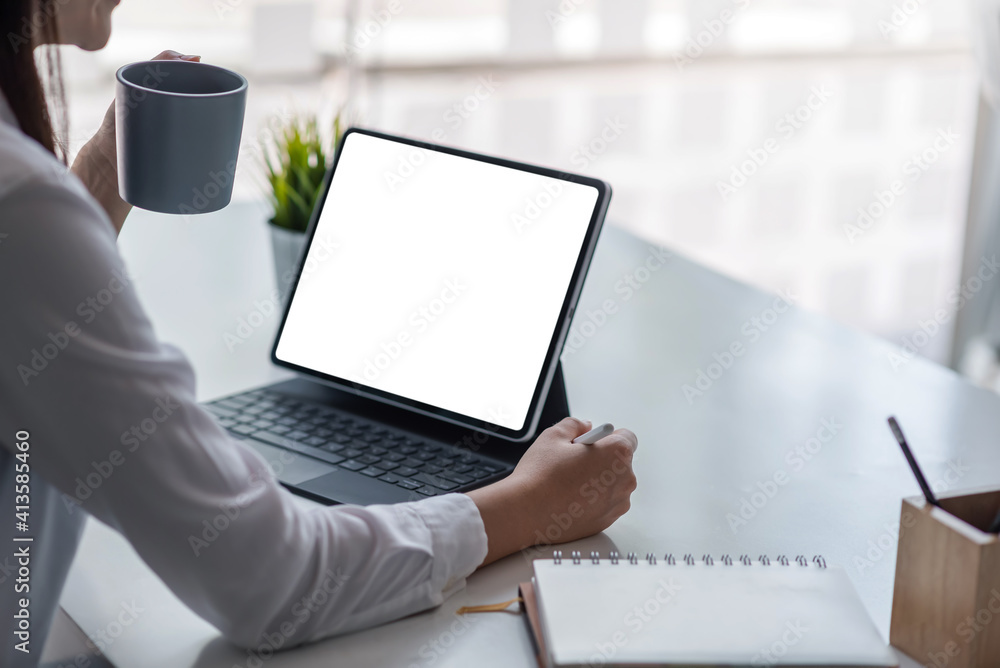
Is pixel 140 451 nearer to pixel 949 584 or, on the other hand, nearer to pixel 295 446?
pixel 295 446

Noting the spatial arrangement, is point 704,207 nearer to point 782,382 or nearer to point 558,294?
A: point 782,382

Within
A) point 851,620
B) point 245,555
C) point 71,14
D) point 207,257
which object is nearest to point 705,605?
point 851,620

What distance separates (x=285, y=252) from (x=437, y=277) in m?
0.32

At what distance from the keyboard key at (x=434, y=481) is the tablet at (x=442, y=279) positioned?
0.25 ft

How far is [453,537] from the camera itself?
2.41ft

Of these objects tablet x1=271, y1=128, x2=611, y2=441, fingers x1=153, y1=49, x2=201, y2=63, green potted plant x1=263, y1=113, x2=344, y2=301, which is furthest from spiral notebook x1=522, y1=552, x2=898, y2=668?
green potted plant x1=263, y1=113, x2=344, y2=301

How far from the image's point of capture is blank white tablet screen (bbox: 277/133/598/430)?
3.10 feet

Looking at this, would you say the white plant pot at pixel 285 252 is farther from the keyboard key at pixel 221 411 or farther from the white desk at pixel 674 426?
the keyboard key at pixel 221 411

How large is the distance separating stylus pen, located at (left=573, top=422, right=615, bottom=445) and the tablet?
8 centimetres

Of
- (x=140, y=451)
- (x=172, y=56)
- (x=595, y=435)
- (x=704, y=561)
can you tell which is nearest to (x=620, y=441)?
(x=595, y=435)

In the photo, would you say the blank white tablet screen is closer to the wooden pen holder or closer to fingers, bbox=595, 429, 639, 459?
fingers, bbox=595, 429, 639, 459

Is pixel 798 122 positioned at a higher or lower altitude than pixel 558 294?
lower

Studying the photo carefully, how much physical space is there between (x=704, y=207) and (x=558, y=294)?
9.52 ft

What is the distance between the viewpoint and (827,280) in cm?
382
